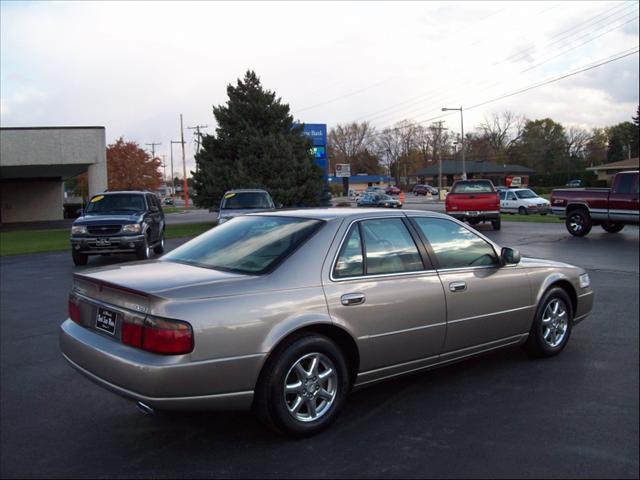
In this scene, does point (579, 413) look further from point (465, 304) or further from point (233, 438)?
point (233, 438)

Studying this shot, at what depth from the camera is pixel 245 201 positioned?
18.5 metres

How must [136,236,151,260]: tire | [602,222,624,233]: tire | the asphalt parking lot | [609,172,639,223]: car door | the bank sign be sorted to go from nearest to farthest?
1. the asphalt parking lot
2. [136,236,151,260]: tire
3. [609,172,639,223]: car door
4. [602,222,624,233]: tire
5. the bank sign

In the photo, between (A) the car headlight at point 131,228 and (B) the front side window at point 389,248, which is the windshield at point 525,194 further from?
(B) the front side window at point 389,248

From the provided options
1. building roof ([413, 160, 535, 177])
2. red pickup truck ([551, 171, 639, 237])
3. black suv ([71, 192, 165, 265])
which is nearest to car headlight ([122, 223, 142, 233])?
black suv ([71, 192, 165, 265])

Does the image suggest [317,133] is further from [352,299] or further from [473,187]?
[352,299]

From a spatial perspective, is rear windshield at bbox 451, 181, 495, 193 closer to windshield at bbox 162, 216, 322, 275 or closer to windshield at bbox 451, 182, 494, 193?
windshield at bbox 451, 182, 494, 193

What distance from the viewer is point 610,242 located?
14773mm

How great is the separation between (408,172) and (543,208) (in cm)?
9098

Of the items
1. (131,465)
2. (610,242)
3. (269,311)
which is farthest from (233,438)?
(610,242)

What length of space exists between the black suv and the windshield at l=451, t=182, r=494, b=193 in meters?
11.8

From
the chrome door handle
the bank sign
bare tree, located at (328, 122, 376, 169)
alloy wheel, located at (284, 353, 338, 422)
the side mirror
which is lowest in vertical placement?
alloy wheel, located at (284, 353, 338, 422)

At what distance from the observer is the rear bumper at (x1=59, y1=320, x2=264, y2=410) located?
342cm

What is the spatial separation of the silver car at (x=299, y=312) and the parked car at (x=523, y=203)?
91.0 feet

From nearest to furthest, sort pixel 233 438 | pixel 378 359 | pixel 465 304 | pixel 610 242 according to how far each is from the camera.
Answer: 1. pixel 233 438
2. pixel 378 359
3. pixel 465 304
4. pixel 610 242
